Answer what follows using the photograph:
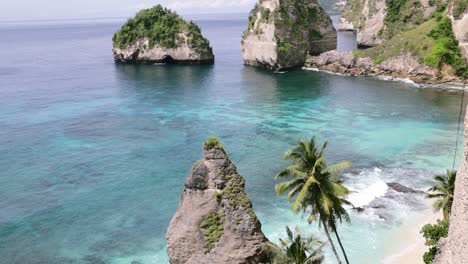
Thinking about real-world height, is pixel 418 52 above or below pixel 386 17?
below

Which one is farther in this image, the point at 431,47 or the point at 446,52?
the point at 431,47

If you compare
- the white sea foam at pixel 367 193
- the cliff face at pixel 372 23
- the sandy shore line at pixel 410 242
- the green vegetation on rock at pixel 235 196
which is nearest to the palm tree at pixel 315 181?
the green vegetation on rock at pixel 235 196

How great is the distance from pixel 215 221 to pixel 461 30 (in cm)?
9734

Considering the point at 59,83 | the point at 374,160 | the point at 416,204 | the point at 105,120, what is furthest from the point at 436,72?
the point at 59,83

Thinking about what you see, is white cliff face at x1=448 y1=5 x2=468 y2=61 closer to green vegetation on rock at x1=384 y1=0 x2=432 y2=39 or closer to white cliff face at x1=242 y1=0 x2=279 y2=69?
green vegetation on rock at x1=384 y1=0 x2=432 y2=39

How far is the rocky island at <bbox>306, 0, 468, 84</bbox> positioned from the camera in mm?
106438

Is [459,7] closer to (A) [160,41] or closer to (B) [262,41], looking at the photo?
(B) [262,41]

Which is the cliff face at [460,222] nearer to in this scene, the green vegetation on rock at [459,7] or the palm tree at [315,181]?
the palm tree at [315,181]

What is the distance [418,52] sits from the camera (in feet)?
369

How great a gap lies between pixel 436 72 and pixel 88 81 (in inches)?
3552

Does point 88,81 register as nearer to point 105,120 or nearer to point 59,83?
point 59,83

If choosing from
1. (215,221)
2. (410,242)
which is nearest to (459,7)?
(410,242)

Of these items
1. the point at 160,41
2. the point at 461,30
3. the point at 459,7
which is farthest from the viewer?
the point at 160,41

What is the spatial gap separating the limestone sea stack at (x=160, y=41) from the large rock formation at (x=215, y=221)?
122m
